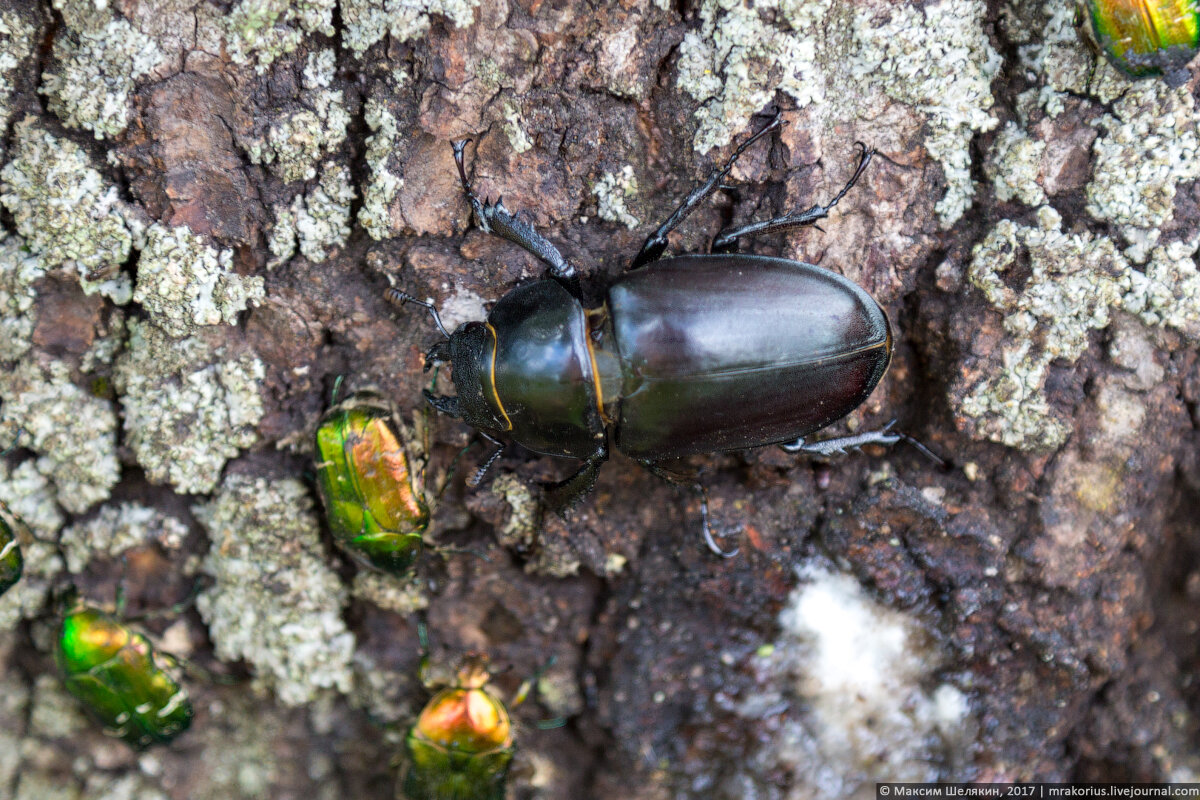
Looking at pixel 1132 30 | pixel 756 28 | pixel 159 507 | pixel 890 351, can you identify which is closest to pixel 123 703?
pixel 159 507

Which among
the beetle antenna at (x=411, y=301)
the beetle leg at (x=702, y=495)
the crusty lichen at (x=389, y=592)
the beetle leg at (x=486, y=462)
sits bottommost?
the crusty lichen at (x=389, y=592)

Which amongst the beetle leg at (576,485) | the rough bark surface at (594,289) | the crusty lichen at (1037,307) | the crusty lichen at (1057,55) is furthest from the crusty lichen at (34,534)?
the crusty lichen at (1057,55)

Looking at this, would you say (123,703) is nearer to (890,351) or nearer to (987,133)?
(890,351)

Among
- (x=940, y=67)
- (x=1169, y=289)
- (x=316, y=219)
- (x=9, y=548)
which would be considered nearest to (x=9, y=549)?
(x=9, y=548)

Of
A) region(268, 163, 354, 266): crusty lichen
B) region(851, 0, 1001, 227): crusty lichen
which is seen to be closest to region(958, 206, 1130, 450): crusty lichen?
region(851, 0, 1001, 227): crusty lichen

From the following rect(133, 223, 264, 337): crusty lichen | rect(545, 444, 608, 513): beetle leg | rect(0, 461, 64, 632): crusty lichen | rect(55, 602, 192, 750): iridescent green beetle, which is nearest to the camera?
rect(133, 223, 264, 337): crusty lichen

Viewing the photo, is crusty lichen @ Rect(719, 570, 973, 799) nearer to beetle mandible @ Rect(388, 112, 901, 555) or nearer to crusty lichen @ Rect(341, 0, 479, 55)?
beetle mandible @ Rect(388, 112, 901, 555)

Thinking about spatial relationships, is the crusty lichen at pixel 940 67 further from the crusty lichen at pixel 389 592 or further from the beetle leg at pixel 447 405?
the crusty lichen at pixel 389 592
